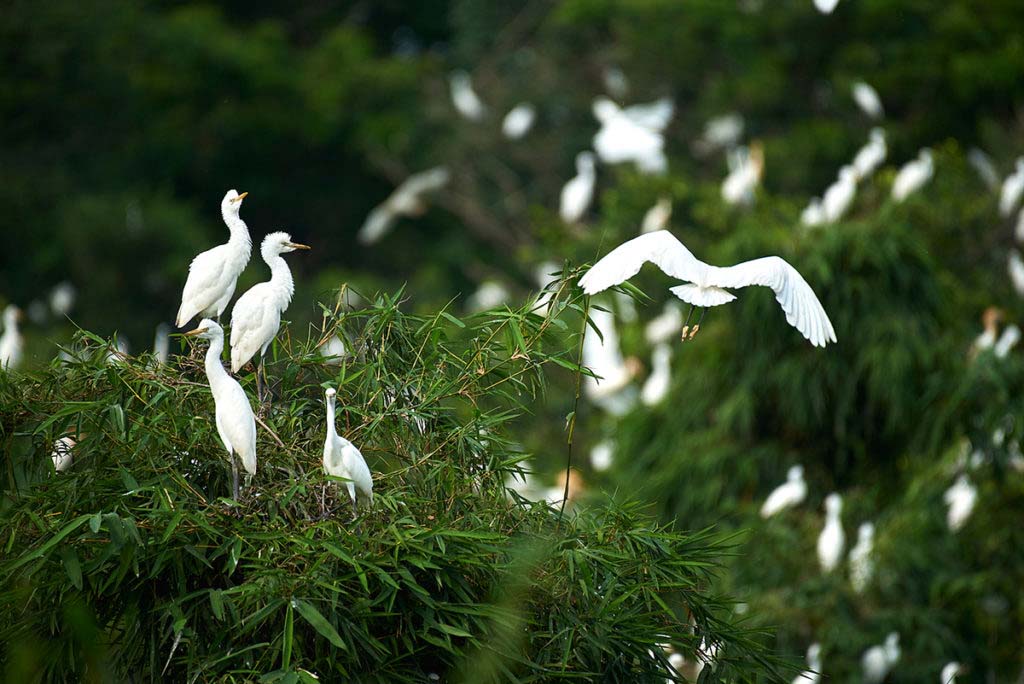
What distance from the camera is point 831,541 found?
680cm

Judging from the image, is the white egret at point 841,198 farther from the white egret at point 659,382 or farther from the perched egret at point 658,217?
the perched egret at point 658,217

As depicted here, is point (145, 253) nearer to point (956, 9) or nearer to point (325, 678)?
point (956, 9)

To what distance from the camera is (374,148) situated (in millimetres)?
15711

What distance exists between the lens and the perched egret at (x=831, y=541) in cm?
680

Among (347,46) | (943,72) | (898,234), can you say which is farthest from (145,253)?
(898,234)

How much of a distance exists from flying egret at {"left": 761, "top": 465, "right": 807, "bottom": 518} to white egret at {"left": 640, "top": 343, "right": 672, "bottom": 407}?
123 centimetres

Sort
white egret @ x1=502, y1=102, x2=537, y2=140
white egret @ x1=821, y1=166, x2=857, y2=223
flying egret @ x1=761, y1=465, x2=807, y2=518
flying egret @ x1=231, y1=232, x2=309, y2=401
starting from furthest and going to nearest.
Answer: white egret @ x1=502, y1=102, x2=537, y2=140 < white egret @ x1=821, y1=166, x2=857, y2=223 < flying egret @ x1=761, y1=465, x2=807, y2=518 < flying egret @ x1=231, y1=232, x2=309, y2=401

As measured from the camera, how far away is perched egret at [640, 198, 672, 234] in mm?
9977

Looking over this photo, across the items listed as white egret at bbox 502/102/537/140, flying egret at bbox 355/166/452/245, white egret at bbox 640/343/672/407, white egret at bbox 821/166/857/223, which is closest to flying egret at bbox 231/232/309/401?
white egret at bbox 640/343/672/407

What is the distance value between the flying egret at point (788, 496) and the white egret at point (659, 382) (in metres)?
1.23

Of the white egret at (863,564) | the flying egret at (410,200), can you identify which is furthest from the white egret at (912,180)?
the flying egret at (410,200)

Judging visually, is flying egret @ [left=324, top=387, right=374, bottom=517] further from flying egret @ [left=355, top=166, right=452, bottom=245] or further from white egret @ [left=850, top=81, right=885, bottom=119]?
flying egret @ [left=355, top=166, right=452, bottom=245]

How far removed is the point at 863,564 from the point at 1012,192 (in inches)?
134

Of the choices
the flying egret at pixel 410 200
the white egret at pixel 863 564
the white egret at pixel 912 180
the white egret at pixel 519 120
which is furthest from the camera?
the white egret at pixel 519 120
